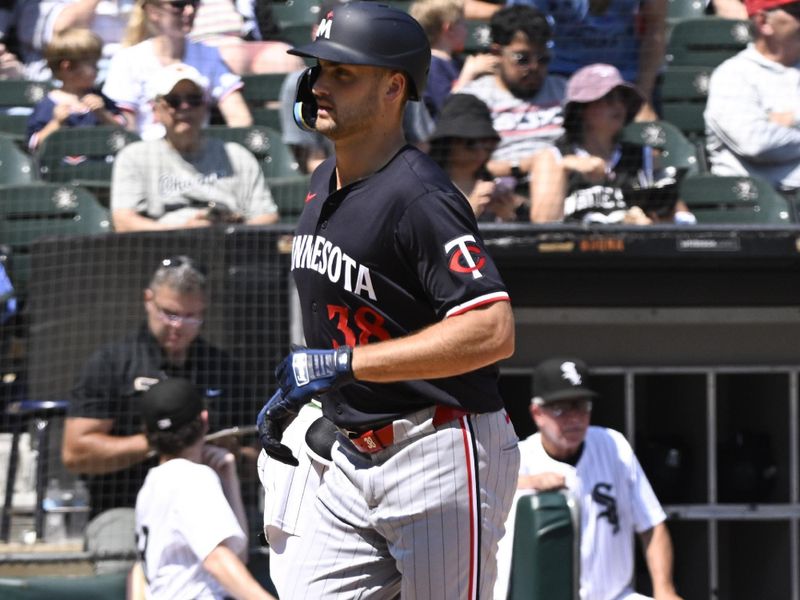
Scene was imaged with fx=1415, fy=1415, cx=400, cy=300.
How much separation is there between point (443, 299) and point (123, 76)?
4565 millimetres

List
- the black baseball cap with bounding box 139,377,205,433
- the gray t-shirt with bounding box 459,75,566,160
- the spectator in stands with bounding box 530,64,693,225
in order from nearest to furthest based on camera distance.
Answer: the black baseball cap with bounding box 139,377,205,433, the spectator in stands with bounding box 530,64,693,225, the gray t-shirt with bounding box 459,75,566,160

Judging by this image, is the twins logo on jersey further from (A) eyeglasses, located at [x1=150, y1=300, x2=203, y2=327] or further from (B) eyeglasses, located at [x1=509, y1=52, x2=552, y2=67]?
(B) eyeglasses, located at [x1=509, y1=52, x2=552, y2=67]

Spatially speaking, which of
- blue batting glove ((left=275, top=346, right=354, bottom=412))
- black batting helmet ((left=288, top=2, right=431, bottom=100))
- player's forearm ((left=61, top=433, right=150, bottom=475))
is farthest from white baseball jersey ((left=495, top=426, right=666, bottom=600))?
black batting helmet ((left=288, top=2, right=431, bottom=100))

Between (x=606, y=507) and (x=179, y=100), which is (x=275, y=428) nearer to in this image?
(x=606, y=507)

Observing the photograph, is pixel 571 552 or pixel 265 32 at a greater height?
pixel 265 32

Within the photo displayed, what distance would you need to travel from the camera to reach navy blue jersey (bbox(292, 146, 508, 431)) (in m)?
2.83

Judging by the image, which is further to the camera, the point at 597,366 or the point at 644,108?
the point at 644,108

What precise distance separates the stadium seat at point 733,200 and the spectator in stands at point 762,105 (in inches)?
11.0

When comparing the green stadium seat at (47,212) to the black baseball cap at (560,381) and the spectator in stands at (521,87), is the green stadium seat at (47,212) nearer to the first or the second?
the spectator in stands at (521,87)

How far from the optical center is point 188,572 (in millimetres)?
4527

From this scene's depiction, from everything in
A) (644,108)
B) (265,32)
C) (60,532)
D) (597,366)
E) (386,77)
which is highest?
(265,32)

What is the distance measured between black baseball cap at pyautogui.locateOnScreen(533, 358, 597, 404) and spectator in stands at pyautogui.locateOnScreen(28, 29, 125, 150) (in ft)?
8.94

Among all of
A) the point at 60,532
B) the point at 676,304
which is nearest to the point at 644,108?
the point at 676,304

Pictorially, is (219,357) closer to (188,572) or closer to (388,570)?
(188,572)
